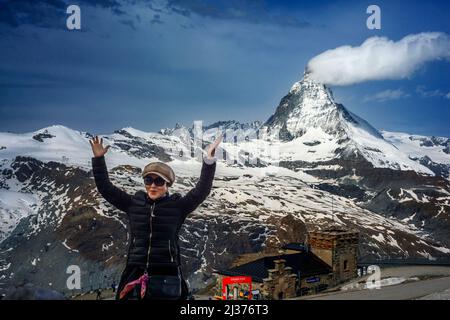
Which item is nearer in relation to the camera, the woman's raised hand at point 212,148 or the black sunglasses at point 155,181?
the woman's raised hand at point 212,148

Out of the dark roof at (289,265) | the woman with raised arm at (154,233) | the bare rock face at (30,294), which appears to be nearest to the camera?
the bare rock face at (30,294)

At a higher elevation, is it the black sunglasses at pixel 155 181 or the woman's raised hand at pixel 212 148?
the woman's raised hand at pixel 212 148

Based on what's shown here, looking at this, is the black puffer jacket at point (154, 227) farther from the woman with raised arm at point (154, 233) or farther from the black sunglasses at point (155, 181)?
the black sunglasses at point (155, 181)

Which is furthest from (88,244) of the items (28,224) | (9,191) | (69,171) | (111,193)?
(111,193)

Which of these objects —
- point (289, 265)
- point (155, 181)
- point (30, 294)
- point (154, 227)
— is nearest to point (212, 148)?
point (155, 181)

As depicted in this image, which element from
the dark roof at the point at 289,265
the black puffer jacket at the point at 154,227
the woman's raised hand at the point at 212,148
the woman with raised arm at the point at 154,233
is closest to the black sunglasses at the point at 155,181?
the woman with raised arm at the point at 154,233

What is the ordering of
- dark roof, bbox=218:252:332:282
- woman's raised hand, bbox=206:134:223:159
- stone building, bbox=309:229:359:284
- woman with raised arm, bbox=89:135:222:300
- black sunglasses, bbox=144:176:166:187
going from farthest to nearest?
stone building, bbox=309:229:359:284 → dark roof, bbox=218:252:332:282 → black sunglasses, bbox=144:176:166:187 → woman with raised arm, bbox=89:135:222:300 → woman's raised hand, bbox=206:134:223:159

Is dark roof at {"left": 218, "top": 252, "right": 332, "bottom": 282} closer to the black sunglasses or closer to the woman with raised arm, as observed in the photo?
the woman with raised arm

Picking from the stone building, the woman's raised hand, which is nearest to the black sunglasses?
the woman's raised hand
